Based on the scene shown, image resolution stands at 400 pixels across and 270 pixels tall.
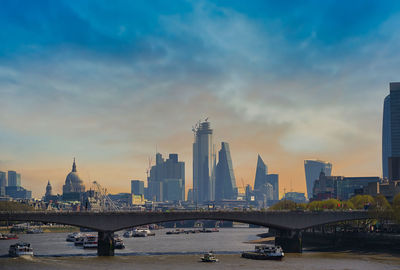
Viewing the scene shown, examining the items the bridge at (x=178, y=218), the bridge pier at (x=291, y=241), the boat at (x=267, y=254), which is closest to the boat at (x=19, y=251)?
the bridge at (x=178, y=218)

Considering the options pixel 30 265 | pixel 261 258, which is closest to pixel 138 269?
pixel 30 265

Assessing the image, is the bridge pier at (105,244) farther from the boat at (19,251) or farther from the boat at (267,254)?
the boat at (267,254)

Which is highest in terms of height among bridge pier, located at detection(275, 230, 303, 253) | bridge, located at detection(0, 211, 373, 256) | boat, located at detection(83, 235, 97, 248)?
bridge, located at detection(0, 211, 373, 256)

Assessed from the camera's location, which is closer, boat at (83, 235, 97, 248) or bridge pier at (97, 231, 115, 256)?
bridge pier at (97, 231, 115, 256)

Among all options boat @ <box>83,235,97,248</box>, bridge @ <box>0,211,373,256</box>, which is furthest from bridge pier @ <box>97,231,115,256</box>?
boat @ <box>83,235,97,248</box>

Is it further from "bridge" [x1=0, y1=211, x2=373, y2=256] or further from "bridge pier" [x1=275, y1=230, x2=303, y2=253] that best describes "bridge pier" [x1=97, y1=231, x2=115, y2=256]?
"bridge pier" [x1=275, y1=230, x2=303, y2=253]

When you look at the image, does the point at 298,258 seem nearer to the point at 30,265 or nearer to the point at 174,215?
the point at 174,215

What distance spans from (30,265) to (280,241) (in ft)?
206

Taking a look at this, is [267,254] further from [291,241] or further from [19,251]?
[19,251]

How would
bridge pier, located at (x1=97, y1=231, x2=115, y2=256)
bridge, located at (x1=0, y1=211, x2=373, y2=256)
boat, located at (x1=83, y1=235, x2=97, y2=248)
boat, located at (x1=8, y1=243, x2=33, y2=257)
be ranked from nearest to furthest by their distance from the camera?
1. bridge pier, located at (x1=97, y1=231, x2=115, y2=256)
2. bridge, located at (x1=0, y1=211, x2=373, y2=256)
3. boat, located at (x1=8, y1=243, x2=33, y2=257)
4. boat, located at (x1=83, y1=235, x2=97, y2=248)

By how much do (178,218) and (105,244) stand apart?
→ 17888 mm

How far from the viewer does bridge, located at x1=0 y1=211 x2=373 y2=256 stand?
13188 centimetres

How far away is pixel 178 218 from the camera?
139 metres

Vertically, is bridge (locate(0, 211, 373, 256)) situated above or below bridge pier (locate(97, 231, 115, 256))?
above
